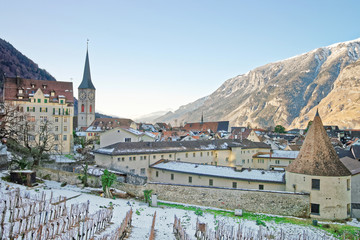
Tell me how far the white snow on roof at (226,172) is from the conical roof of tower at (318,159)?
3.36 meters

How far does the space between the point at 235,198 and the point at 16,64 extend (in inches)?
6047

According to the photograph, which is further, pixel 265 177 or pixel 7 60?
pixel 7 60

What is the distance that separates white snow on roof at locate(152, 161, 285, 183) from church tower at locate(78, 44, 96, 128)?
3348 inches

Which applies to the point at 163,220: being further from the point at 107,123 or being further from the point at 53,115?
the point at 107,123

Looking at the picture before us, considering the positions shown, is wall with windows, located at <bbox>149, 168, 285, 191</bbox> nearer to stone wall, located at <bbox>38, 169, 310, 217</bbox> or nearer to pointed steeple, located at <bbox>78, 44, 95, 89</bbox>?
stone wall, located at <bbox>38, 169, 310, 217</bbox>

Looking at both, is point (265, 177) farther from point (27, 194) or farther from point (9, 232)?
point (9, 232)

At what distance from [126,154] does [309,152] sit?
88.9ft

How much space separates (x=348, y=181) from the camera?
31875 millimetres

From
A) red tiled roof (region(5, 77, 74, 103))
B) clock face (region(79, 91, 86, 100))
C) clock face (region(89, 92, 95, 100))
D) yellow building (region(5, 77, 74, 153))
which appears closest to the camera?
red tiled roof (region(5, 77, 74, 103))

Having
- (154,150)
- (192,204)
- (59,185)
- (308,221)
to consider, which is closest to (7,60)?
(154,150)

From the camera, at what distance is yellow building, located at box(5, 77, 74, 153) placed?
198 ft

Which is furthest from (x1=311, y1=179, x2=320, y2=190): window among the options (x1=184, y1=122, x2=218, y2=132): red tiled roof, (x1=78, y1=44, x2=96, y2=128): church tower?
(x1=184, y1=122, x2=218, y2=132): red tiled roof

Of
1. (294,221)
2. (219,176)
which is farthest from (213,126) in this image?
(294,221)

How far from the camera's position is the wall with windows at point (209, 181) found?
35.6 metres
